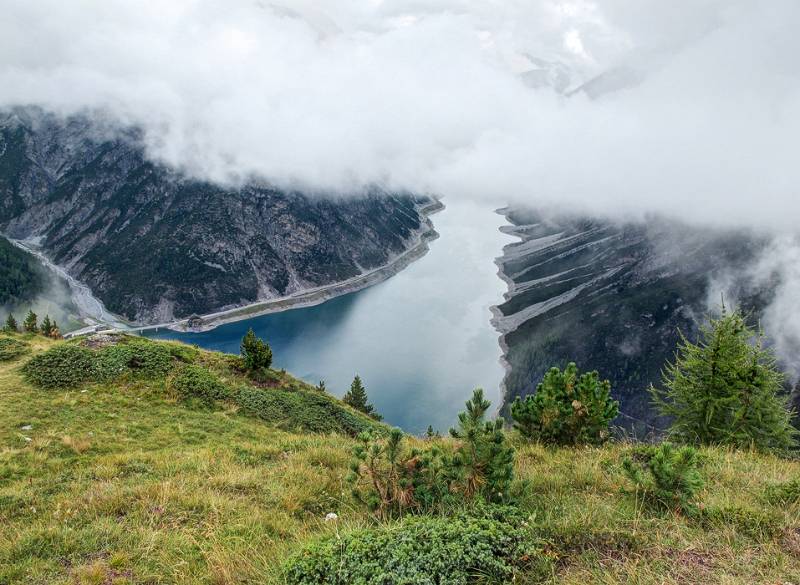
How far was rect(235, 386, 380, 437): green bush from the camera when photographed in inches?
1052

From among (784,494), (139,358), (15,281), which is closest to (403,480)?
(784,494)

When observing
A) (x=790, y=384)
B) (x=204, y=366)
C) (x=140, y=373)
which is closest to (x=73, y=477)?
(x=140, y=373)

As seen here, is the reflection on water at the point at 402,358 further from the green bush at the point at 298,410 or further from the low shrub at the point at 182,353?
the low shrub at the point at 182,353

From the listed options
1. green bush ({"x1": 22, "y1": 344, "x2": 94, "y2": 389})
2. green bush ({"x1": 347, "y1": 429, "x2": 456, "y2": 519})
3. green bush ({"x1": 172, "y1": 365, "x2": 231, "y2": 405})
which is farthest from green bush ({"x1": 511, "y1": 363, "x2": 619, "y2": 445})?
green bush ({"x1": 22, "y1": 344, "x2": 94, "y2": 389})

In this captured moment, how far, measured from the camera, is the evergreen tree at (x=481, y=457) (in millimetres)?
6887

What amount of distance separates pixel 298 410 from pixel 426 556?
25559 millimetres

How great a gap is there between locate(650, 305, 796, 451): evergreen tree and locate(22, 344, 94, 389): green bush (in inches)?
1084

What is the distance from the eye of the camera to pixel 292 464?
1170 centimetres

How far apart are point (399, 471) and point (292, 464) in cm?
531

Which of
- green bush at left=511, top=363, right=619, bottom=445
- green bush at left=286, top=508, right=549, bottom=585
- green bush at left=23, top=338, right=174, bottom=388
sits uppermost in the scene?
green bush at left=23, top=338, right=174, bottom=388

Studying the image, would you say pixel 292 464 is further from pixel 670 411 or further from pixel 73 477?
pixel 670 411

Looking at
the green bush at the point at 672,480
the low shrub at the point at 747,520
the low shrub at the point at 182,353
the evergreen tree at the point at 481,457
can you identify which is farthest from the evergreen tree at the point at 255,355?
the low shrub at the point at 747,520

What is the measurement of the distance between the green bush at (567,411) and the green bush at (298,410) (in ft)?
42.5

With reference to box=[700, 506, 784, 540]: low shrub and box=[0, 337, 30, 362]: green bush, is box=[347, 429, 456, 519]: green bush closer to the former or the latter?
box=[700, 506, 784, 540]: low shrub
